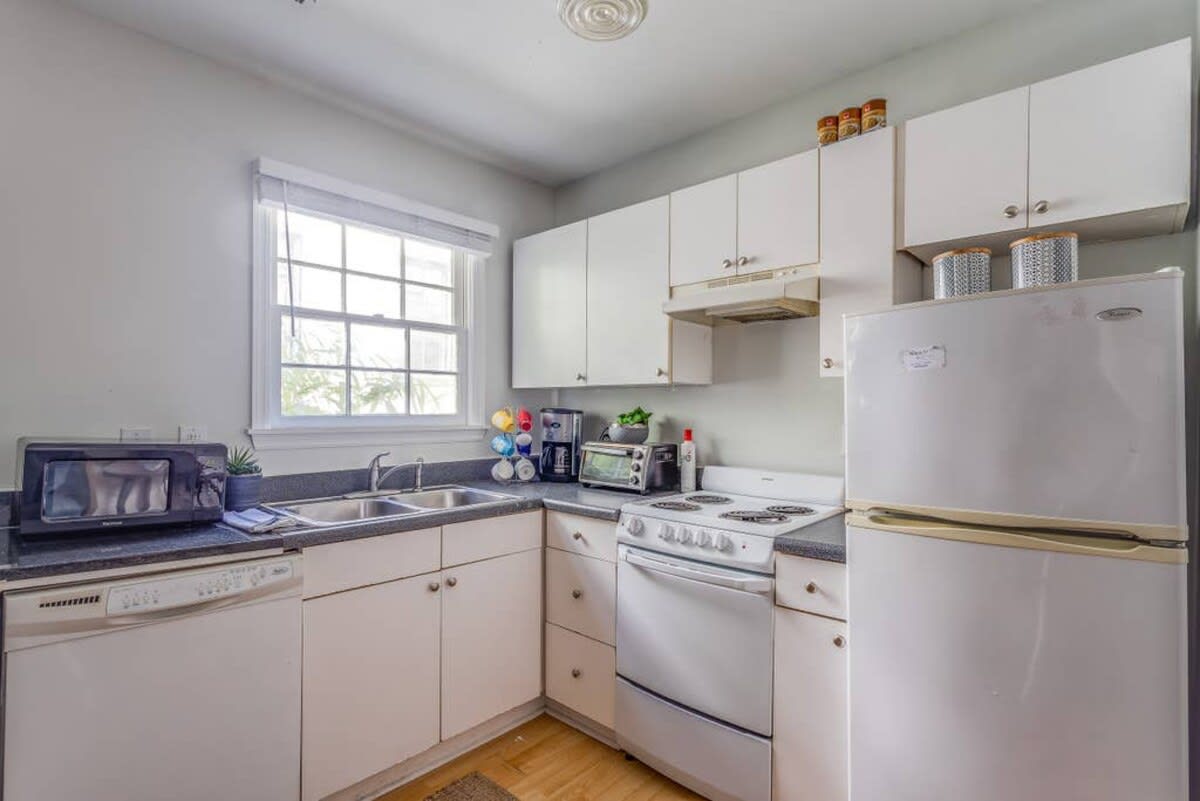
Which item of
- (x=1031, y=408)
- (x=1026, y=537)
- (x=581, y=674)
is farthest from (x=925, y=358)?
(x=581, y=674)

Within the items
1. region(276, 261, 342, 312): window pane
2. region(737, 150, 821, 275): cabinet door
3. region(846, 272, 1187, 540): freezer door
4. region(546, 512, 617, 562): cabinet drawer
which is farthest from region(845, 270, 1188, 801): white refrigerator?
region(276, 261, 342, 312): window pane

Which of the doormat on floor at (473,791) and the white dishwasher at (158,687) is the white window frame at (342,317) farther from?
the doormat on floor at (473,791)

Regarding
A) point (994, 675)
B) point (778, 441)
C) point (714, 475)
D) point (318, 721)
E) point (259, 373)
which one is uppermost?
point (259, 373)

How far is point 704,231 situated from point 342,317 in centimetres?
161

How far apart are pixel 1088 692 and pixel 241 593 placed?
6.88ft

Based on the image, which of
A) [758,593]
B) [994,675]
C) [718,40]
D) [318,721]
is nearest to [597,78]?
[718,40]

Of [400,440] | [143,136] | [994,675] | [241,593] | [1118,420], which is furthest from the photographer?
[400,440]

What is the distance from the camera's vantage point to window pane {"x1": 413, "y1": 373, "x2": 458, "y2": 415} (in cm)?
283

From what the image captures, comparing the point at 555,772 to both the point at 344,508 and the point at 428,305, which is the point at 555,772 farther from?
the point at 428,305

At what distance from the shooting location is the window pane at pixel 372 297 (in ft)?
8.49

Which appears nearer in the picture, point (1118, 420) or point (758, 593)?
point (1118, 420)

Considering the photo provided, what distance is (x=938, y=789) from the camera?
1.42 metres

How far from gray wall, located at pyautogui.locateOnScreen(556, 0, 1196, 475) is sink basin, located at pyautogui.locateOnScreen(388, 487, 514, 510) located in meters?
0.82

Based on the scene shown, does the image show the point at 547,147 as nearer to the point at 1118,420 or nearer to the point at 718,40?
the point at 718,40
